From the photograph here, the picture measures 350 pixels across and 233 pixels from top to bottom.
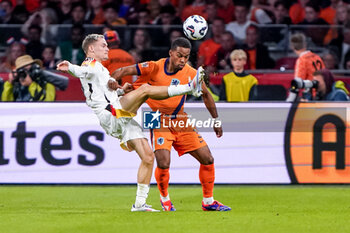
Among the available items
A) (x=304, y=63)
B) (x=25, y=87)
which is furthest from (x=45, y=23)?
(x=304, y=63)

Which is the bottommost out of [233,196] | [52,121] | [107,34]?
[233,196]

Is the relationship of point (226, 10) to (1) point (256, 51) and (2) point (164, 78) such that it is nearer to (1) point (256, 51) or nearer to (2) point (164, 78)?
(1) point (256, 51)

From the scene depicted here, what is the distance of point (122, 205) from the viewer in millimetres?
10484

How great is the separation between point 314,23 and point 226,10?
1.94 m

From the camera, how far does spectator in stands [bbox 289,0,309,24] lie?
16.6m

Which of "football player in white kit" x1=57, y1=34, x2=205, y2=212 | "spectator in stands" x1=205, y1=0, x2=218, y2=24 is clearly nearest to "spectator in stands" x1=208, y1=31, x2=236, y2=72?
"spectator in stands" x1=205, y1=0, x2=218, y2=24

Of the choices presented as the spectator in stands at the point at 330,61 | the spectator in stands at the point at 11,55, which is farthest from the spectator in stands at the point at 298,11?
the spectator in stands at the point at 11,55

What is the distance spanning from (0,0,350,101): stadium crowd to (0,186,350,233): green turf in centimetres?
344

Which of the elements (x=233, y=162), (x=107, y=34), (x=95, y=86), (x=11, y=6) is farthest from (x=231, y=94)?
(x=11, y=6)

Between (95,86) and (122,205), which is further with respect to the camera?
(122,205)

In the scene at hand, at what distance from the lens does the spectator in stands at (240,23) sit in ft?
52.5

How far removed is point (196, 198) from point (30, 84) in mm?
3793

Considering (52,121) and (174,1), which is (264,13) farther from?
(52,121)

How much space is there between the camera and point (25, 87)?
13344mm
